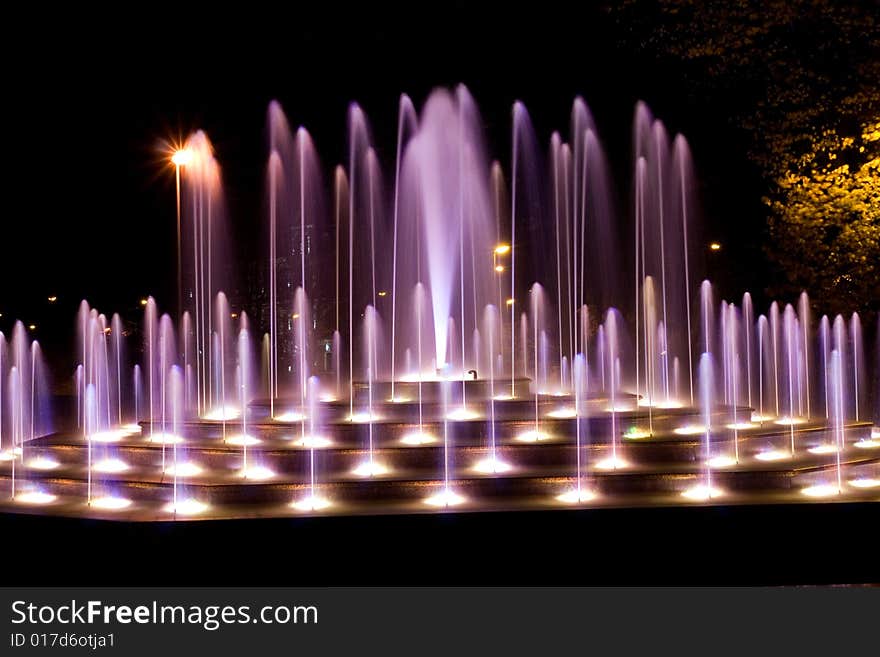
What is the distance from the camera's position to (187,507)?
27.3 ft

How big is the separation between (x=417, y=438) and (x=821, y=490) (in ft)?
17.4

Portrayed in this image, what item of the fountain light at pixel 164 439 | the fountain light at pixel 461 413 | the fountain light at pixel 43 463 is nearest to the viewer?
the fountain light at pixel 43 463

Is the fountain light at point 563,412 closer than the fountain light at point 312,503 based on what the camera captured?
No

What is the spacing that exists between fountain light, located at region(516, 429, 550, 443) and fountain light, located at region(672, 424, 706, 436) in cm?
206

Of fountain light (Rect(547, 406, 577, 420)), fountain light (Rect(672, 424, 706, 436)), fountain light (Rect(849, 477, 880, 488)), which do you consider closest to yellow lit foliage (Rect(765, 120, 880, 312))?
fountain light (Rect(672, 424, 706, 436))

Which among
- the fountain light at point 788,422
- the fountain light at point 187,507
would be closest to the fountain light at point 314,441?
the fountain light at point 187,507

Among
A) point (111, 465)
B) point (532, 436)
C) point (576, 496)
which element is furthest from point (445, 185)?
point (576, 496)

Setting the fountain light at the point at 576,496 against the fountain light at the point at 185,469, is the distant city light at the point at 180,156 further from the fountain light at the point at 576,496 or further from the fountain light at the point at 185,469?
the fountain light at the point at 576,496

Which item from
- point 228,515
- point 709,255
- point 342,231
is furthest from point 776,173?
point 342,231

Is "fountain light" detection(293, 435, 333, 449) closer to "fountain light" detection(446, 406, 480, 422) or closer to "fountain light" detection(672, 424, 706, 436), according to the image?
"fountain light" detection(446, 406, 480, 422)

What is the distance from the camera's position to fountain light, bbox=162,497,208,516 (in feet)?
26.6

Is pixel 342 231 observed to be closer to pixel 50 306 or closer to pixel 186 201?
pixel 50 306

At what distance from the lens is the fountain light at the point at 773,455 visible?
9.89m

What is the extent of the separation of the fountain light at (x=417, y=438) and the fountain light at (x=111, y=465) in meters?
3.91
